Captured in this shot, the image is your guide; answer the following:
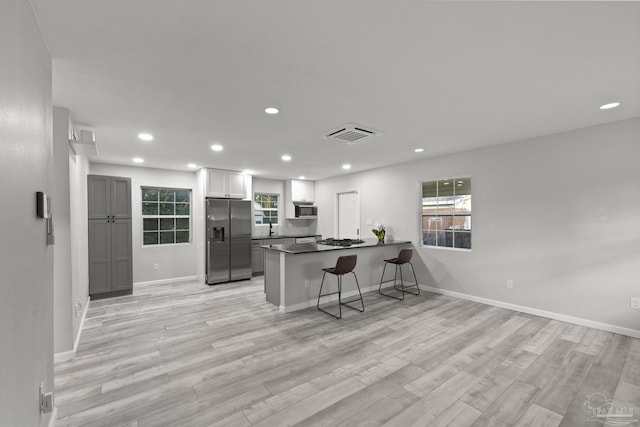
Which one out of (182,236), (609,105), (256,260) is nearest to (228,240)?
(256,260)

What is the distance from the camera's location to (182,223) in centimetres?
632

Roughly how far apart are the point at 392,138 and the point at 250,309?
3.29 m

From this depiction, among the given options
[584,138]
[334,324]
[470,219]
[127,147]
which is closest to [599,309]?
[470,219]

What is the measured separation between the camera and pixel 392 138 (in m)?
3.81

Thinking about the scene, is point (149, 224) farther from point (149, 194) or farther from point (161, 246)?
point (149, 194)

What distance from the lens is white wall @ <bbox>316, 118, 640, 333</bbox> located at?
3205mm

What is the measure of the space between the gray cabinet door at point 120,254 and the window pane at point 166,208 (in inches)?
50.3

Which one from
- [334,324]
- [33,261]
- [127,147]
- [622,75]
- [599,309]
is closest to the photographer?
[33,261]

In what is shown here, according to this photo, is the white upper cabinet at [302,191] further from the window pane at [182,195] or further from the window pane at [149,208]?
the window pane at [149,208]

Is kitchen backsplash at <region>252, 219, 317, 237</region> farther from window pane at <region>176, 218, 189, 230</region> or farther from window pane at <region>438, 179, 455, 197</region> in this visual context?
window pane at <region>438, 179, 455, 197</region>

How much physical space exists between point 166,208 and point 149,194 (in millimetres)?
442

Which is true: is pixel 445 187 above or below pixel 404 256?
above

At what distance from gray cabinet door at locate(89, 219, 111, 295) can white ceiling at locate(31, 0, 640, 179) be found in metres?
1.89

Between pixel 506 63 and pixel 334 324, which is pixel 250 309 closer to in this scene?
pixel 334 324
